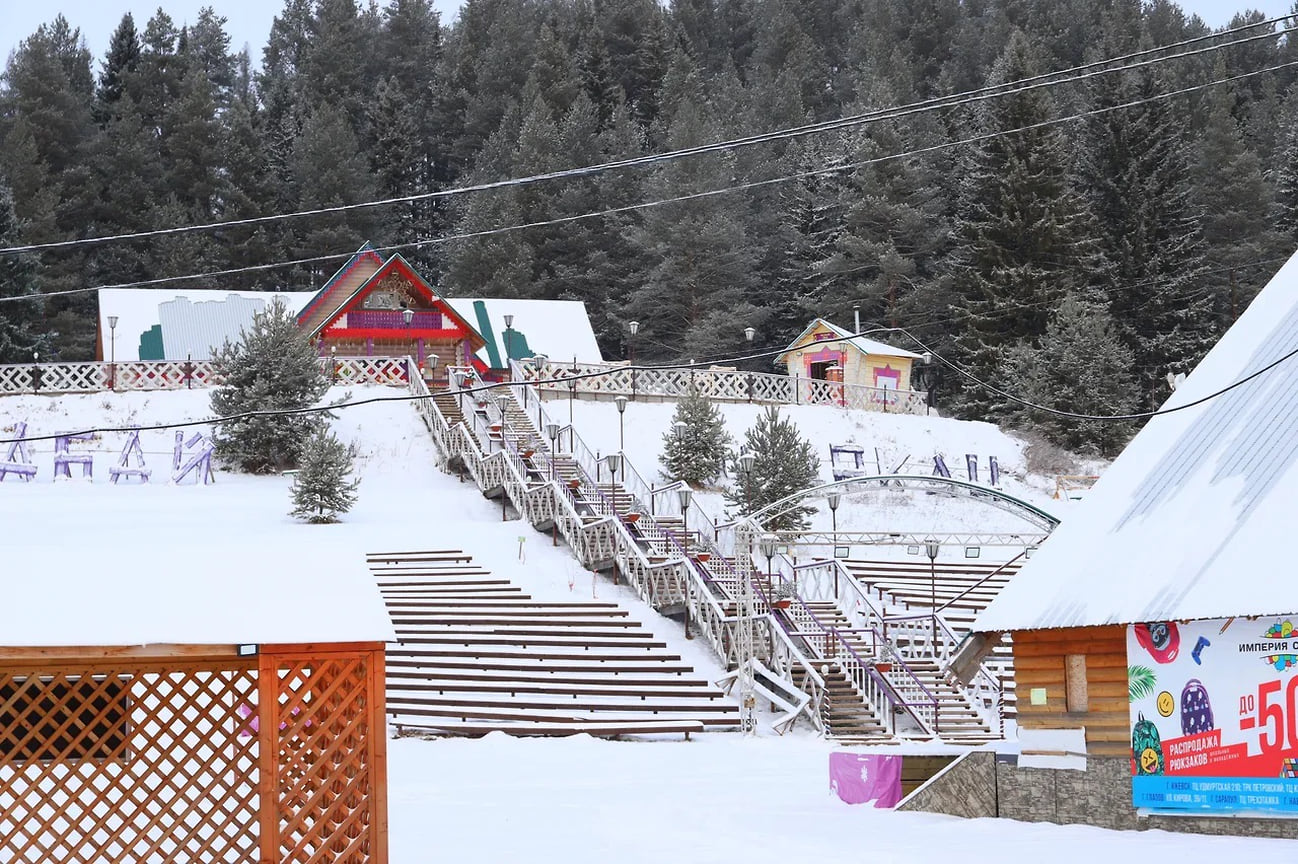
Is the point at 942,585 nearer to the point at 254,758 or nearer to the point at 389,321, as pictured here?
the point at 389,321

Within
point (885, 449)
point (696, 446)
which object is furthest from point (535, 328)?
point (696, 446)

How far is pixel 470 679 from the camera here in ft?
78.4

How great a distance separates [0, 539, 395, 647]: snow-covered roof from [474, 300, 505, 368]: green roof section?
36.9 metres

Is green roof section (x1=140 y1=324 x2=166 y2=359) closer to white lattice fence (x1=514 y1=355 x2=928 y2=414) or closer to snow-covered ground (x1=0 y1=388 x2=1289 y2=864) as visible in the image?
snow-covered ground (x1=0 y1=388 x2=1289 y2=864)

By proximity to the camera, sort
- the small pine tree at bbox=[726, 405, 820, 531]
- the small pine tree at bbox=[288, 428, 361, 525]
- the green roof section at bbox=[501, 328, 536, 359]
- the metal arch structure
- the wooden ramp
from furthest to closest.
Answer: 1. the green roof section at bbox=[501, 328, 536, 359]
2. the small pine tree at bbox=[726, 405, 820, 531]
3. the small pine tree at bbox=[288, 428, 361, 525]
4. the metal arch structure
5. the wooden ramp

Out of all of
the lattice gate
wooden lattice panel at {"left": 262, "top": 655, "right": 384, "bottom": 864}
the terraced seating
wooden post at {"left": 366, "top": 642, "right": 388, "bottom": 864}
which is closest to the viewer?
the lattice gate

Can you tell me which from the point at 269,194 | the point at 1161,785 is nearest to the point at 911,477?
the point at 1161,785

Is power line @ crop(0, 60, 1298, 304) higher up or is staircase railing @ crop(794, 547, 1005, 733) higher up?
power line @ crop(0, 60, 1298, 304)

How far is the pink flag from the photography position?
1611cm

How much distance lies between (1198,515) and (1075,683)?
7.02 ft

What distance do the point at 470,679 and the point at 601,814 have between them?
8.92 meters

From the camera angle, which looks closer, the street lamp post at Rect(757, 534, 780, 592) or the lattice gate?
the lattice gate

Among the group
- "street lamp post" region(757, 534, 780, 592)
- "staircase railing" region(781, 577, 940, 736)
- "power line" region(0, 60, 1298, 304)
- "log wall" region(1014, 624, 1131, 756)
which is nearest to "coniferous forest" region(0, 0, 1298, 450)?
"power line" region(0, 60, 1298, 304)

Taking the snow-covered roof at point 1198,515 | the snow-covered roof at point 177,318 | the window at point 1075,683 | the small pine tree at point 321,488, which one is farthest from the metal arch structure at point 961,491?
the snow-covered roof at point 177,318
